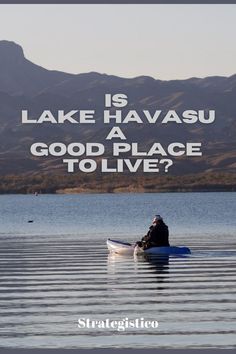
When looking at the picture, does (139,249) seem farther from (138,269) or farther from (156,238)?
(138,269)

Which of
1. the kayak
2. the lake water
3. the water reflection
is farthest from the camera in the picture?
the kayak

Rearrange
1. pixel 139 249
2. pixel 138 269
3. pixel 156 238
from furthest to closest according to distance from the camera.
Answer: pixel 139 249, pixel 156 238, pixel 138 269

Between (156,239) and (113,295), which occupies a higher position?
(156,239)

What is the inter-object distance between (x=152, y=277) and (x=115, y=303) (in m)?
8.01

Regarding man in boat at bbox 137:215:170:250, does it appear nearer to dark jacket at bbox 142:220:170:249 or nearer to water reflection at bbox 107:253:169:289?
dark jacket at bbox 142:220:170:249

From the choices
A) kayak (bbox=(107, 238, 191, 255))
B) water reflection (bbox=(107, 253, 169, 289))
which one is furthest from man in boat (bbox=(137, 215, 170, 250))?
water reflection (bbox=(107, 253, 169, 289))

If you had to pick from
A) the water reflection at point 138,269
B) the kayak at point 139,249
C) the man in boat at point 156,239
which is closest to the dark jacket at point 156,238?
the man in boat at point 156,239

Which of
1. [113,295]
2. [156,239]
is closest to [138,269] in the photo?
[156,239]

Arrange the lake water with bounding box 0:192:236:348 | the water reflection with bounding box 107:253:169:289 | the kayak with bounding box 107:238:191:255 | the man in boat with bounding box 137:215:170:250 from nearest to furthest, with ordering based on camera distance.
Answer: the lake water with bounding box 0:192:236:348, the water reflection with bounding box 107:253:169:289, the man in boat with bounding box 137:215:170:250, the kayak with bounding box 107:238:191:255

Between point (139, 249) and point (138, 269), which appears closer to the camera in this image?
point (138, 269)

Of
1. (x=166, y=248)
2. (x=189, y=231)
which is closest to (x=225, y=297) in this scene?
(x=166, y=248)

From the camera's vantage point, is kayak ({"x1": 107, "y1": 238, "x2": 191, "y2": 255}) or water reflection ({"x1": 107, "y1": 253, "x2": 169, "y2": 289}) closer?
water reflection ({"x1": 107, "y1": 253, "x2": 169, "y2": 289})

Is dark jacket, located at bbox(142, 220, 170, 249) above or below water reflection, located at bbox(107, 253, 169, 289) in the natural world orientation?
above

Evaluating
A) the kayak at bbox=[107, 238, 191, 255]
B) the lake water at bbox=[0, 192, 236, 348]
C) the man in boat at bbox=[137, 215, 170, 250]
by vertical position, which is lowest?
the lake water at bbox=[0, 192, 236, 348]
